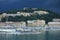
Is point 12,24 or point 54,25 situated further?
point 54,25

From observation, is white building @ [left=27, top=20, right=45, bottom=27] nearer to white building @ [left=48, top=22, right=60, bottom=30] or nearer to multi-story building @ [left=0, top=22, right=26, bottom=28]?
white building @ [left=48, top=22, right=60, bottom=30]

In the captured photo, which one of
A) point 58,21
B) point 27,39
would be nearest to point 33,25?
point 58,21

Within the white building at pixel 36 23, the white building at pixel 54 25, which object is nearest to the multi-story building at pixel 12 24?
the white building at pixel 36 23

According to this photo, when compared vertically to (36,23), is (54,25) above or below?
below

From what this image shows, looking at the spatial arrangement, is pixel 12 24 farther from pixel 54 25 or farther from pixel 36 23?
pixel 54 25

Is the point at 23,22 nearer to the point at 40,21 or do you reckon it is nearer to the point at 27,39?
the point at 40,21

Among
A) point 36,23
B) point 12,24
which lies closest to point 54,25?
point 36,23

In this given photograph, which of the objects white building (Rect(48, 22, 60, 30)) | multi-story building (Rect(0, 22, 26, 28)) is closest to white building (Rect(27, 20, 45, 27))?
white building (Rect(48, 22, 60, 30))

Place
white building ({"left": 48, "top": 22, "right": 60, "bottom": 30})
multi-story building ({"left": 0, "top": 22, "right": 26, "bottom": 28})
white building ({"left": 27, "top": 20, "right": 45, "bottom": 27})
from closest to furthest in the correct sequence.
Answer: multi-story building ({"left": 0, "top": 22, "right": 26, "bottom": 28}) < white building ({"left": 48, "top": 22, "right": 60, "bottom": 30}) < white building ({"left": 27, "top": 20, "right": 45, "bottom": 27})

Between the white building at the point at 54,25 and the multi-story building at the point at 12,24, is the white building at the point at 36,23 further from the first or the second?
the multi-story building at the point at 12,24

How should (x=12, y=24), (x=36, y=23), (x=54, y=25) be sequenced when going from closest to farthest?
1. (x=12, y=24)
2. (x=54, y=25)
3. (x=36, y=23)

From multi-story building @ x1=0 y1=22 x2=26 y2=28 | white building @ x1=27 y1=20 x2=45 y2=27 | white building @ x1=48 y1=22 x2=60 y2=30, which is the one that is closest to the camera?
multi-story building @ x1=0 y1=22 x2=26 y2=28
